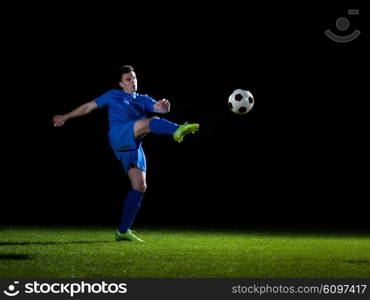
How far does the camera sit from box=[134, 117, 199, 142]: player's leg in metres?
5.15

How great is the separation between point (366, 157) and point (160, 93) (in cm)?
404

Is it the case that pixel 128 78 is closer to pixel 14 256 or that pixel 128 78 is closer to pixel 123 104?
pixel 123 104

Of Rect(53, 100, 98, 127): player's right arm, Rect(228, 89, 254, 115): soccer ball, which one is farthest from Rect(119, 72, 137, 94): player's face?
Rect(228, 89, 254, 115): soccer ball

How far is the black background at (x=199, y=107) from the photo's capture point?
10594mm

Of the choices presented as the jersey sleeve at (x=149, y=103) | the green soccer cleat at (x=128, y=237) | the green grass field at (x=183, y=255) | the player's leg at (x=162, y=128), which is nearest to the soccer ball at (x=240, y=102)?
the player's leg at (x=162, y=128)

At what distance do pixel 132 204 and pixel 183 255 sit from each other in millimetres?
1193

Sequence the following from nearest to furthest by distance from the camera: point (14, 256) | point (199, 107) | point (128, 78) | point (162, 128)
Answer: point (14, 256)
point (162, 128)
point (128, 78)
point (199, 107)

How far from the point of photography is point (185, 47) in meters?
10.9

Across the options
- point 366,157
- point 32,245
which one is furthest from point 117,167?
point 32,245

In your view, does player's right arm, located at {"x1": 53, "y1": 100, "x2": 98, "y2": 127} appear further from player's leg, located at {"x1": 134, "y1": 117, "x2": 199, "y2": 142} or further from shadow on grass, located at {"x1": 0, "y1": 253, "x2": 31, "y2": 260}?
shadow on grass, located at {"x1": 0, "y1": 253, "x2": 31, "y2": 260}

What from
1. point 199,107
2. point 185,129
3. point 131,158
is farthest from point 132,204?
point 199,107

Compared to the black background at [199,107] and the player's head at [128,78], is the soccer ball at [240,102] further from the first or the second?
the black background at [199,107]

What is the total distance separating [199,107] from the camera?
1113 cm

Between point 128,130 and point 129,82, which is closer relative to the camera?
point 128,130
